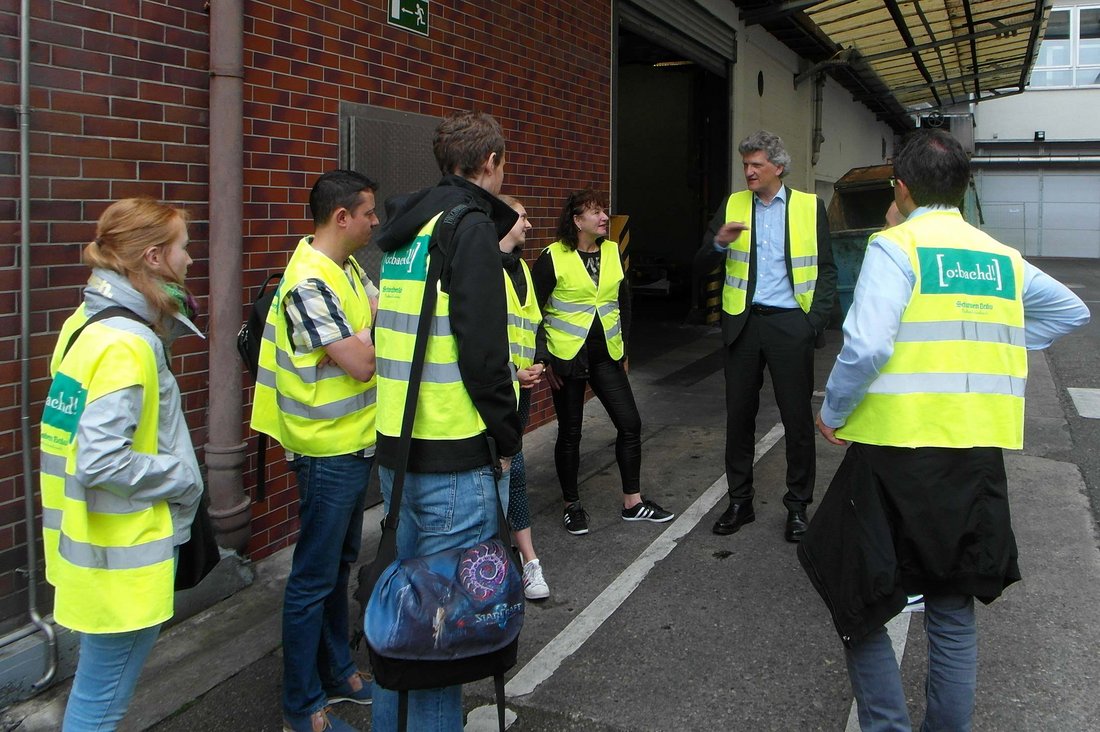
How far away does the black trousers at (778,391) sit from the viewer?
4727mm

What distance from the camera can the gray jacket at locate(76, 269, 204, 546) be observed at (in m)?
2.15

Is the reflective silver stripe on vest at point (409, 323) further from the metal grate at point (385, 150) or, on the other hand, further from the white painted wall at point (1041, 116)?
the white painted wall at point (1041, 116)

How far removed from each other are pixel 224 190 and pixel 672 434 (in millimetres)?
4207

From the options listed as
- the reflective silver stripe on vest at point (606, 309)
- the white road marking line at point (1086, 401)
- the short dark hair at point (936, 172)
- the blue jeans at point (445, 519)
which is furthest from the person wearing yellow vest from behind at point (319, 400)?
the white road marking line at point (1086, 401)

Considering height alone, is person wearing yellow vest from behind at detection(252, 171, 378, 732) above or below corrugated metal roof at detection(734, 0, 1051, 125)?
below

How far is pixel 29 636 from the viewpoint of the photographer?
3285 mm

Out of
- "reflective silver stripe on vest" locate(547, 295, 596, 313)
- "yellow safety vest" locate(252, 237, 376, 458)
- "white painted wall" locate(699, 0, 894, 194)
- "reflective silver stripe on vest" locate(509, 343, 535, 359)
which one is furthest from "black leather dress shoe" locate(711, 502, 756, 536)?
"white painted wall" locate(699, 0, 894, 194)

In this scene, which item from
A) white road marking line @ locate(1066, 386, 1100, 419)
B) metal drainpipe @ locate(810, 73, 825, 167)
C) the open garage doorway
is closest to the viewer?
white road marking line @ locate(1066, 386, 1100, 419)

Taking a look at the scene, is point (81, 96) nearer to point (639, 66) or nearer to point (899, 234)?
point (899, 234)

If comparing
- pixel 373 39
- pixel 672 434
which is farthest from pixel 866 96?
pixel 373 39

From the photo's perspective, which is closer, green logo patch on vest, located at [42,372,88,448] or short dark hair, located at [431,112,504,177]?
green logo patch on vest, located at [42,372,88,448]

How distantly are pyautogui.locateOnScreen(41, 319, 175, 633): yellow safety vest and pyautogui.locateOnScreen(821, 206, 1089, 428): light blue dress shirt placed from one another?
71.3 inches

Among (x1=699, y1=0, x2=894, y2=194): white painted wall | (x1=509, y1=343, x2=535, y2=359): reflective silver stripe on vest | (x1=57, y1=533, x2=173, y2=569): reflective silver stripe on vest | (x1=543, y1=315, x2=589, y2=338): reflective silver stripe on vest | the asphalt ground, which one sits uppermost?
(x1=699, y1=0, x2=894, y2=194): white painted wall

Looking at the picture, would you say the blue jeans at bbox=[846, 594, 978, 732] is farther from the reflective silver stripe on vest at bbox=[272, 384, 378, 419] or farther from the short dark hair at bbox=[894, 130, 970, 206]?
the reflective silver stripe on vest at bbox=[272, 384, 378, 419]
